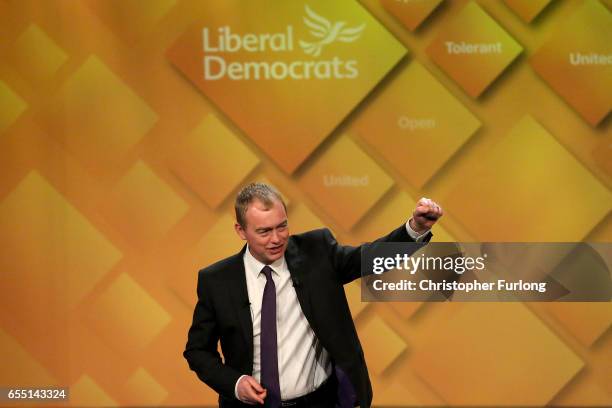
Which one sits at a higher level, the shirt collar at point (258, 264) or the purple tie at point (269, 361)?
the shirt collar at point (258, 264)

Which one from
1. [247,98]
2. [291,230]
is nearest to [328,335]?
[291,230]

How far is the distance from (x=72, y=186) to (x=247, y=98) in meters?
0.94

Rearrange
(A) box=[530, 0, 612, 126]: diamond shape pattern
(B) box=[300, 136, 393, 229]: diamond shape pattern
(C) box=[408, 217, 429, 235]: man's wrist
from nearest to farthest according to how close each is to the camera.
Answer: (C) box=[408, 217, 429, 235]: man's wrist, (A) box=[530, 0, 612, 126]: diamond shape pattern, (B) box=[300, 136, 393, 229]: diamond shape pattern

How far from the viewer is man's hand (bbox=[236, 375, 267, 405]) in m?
2.36

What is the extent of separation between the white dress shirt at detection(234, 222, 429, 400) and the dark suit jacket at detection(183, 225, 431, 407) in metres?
0.04

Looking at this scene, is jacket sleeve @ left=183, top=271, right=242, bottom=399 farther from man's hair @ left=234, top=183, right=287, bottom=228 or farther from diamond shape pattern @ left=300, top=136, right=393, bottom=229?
diamond shape pattern @ left=300, top=136, right=393, bottom=229

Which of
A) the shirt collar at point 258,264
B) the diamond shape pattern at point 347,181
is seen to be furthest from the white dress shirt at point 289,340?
the diamond shape pattern at point 347,181

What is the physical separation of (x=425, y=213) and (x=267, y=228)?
463 millimetres

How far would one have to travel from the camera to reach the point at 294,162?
12.7ft

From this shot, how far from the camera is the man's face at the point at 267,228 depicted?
2.46 m

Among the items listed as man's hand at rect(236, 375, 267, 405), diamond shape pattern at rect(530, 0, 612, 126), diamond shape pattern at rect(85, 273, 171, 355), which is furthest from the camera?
diamond shape pattern at rect(85, 273, 171, 355)

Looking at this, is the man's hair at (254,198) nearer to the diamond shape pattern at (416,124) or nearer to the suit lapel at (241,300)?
the suit lapel at (241,300)

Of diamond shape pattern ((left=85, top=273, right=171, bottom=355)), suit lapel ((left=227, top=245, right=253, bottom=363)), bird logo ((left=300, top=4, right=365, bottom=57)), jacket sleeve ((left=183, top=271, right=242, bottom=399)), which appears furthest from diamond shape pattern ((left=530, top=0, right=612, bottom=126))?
diamond shape pattern ((left=85, top=273, right=171, bottom=355))

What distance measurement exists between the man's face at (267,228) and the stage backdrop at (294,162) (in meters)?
1.38
